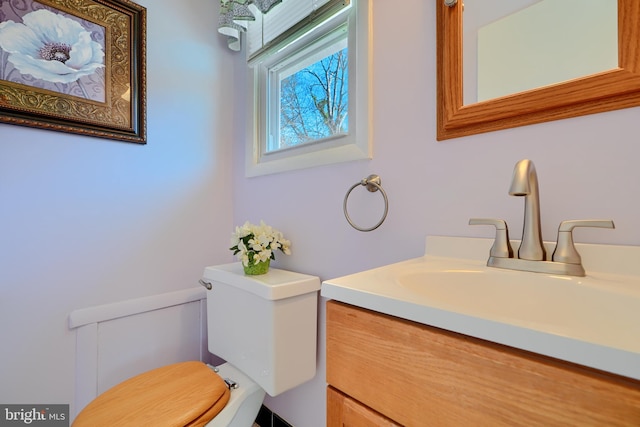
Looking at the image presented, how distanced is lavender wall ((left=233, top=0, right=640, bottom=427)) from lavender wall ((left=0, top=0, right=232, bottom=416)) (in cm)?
43

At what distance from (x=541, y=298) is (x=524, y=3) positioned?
2.25 feet

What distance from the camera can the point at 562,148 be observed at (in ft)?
2.00

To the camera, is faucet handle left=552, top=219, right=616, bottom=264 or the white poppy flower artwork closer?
faucet handle left=552, top=219, right=616, bottom=264

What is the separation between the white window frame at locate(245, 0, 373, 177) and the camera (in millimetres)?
939

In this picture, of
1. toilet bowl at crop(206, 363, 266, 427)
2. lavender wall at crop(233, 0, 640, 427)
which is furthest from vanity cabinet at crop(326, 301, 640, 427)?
toilet bowl at crop(206, 363, 266, 427)

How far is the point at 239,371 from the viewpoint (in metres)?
1.05

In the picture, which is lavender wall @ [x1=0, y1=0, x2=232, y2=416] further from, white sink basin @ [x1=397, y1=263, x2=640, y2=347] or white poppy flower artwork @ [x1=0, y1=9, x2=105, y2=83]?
white sink basin @ [x1=397, y1=263, x2=640, y2=347]

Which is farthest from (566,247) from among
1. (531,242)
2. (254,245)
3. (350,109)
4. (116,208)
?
(116,208)

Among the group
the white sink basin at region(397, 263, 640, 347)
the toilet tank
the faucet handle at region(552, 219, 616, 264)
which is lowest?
the toilet tank

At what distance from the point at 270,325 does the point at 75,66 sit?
1.20 metres

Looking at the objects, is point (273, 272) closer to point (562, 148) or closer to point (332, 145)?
point (332, 145)

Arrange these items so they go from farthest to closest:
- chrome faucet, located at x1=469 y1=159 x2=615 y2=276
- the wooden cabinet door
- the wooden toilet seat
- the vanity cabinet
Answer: the wooden toilet seat < chrome faucet, located at x1=469 y1=159 x2=615 y2=276 < the wooden cabinet door < the vanity cabinet

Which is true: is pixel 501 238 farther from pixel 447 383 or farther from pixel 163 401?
pixel 163 401

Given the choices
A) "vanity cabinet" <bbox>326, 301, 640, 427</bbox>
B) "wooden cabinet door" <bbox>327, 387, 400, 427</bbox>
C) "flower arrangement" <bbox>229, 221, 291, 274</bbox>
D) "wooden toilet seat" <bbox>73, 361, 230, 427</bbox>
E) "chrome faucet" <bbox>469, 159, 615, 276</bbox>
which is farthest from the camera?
"flower arrangement" <bbox>229, 221, 291, 274</bbox>
